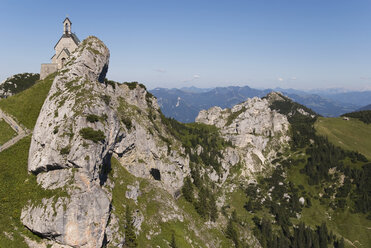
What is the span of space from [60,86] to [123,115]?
29.7 meters

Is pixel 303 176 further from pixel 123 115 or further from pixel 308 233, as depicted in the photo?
pixel 123 115

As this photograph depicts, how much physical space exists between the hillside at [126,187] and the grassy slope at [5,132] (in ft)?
1.80

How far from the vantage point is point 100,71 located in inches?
3538

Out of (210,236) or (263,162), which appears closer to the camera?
(210,236)

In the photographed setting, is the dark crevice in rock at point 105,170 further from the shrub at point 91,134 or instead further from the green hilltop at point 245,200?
the shrub at point 91,134

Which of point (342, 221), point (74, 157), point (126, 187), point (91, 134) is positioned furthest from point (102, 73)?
point (342, 221)

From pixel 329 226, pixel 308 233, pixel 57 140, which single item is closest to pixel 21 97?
pixel 57 140

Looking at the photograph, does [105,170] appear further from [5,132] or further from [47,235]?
[5,132]

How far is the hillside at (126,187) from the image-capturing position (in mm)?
49500

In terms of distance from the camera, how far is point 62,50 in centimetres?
9281

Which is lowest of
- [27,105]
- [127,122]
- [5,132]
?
Result: [127,122]

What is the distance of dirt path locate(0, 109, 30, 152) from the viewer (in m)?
59.3

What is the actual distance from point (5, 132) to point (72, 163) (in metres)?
27.1

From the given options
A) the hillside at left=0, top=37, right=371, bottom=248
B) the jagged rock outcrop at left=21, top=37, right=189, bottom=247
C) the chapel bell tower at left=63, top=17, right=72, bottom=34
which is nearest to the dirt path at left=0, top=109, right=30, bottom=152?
the hillside at left=0, top=37, right=371, bottom=248
